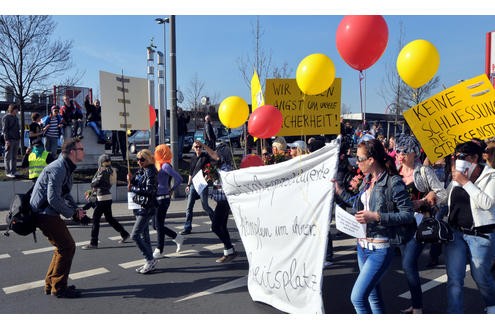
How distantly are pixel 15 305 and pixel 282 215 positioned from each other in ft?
9.99

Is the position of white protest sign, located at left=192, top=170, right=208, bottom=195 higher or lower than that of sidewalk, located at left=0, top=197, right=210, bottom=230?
higher

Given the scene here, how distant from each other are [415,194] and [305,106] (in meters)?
3.03

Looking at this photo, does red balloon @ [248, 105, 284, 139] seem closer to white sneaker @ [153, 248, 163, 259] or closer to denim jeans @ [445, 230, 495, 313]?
white sneaker @ [153, 248, 163, 259]

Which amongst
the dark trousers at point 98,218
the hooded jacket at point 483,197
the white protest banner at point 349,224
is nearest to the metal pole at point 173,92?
the dark trousers at point 98,218

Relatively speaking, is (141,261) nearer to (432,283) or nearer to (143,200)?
(143,200)

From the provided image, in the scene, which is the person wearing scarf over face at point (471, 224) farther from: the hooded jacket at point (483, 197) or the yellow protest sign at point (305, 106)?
the yellow protest sign at point (305, 106)

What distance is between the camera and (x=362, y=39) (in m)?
4.70

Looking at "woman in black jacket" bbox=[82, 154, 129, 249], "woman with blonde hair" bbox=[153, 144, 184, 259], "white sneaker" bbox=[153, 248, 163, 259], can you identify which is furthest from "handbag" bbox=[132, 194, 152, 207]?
"woman in black jacket" bbox=[82, 154, 129, 249]

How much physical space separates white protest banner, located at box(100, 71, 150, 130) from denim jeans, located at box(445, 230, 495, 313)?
478 cm

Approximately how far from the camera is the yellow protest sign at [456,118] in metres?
4.66

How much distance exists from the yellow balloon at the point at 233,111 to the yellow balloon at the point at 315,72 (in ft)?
5.69

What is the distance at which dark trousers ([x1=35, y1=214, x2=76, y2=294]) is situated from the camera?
4.80 metres

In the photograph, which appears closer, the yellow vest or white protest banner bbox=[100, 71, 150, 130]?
white protest banner bbox=[100, 71, 150, 130]

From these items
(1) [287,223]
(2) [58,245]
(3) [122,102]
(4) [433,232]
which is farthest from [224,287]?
(3) [122,102]
